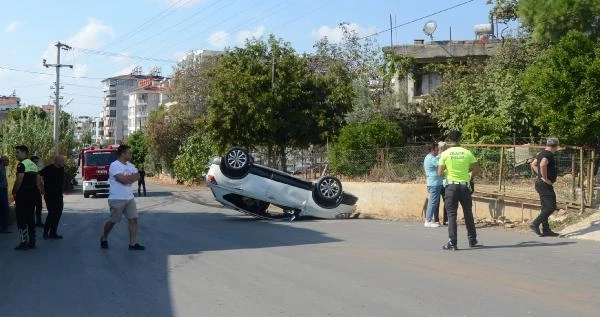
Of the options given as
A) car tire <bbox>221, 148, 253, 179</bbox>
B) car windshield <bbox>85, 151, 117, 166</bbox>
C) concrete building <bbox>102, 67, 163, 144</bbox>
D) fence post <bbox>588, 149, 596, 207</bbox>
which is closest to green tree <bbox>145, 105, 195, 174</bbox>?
car windshield <bbox>85, 151, 117, 166</bbox>

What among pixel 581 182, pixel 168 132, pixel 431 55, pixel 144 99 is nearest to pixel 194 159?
pixel 168 132

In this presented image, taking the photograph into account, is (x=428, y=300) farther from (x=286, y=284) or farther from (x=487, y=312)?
(x=286, y=284)

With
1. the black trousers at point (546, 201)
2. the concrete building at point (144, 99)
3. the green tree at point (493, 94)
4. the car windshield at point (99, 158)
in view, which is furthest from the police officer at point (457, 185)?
the concrete building at point (144, 99)

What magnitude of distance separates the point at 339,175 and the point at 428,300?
14349mm

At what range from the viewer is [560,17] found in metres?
19.9

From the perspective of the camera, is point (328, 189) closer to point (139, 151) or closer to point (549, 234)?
point (549, 234)

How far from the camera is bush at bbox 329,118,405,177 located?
2117cm

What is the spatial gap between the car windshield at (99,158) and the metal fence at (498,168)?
1442 centimetres

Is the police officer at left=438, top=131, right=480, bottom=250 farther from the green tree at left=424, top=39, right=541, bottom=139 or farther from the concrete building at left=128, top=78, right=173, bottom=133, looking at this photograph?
the concrete building at left=128, top=78, right=173, bottom=133

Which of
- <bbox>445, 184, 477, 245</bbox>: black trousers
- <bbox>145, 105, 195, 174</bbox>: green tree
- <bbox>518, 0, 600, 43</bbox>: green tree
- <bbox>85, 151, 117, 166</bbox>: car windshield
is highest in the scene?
<bbox>518, 0, 600, 43</bbox>: green tree

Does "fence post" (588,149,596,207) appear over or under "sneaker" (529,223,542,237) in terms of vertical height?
over

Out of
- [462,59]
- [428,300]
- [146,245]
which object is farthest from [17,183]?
[462,59]

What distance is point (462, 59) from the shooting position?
1215 inches

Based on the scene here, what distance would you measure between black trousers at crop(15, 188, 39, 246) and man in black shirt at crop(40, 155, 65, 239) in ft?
3.88
